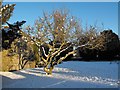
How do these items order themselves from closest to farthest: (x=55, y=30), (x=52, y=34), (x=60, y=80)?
(x=60, y=80) < (x=55, y=30) < (x=52, y=34)

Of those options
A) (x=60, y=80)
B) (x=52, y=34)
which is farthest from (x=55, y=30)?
(x=60, y=80)

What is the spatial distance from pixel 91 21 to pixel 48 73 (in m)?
3.99

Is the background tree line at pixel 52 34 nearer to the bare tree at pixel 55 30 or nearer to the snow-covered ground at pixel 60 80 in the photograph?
the bare tree at pixel 55 30

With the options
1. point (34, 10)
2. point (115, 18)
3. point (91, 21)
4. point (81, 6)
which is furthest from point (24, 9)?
point (115, 18)

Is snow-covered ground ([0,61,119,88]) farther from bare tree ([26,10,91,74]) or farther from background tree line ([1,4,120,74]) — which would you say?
bare tree ([26,10,91,74])

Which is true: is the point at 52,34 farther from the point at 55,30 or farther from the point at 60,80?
the point at 60,80

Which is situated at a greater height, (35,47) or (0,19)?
(0,19)

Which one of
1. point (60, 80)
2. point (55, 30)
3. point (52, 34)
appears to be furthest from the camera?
point (52, 34)

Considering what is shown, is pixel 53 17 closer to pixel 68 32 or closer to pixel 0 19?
pixel 68 32

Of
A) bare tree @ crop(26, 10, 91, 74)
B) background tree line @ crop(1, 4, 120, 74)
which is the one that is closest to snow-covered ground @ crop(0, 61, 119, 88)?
background tree line @ crop(1, 4, 120, 74)

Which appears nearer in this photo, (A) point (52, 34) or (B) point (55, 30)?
(B) point (55, 30)

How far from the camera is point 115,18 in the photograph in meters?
11.4

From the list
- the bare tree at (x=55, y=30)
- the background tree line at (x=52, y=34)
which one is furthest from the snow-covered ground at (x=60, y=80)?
the bare tree at (x=55, y=30)

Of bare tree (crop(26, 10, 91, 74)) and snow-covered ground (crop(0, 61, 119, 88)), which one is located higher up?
bare tree (crop(26, 10, 91, 74))
